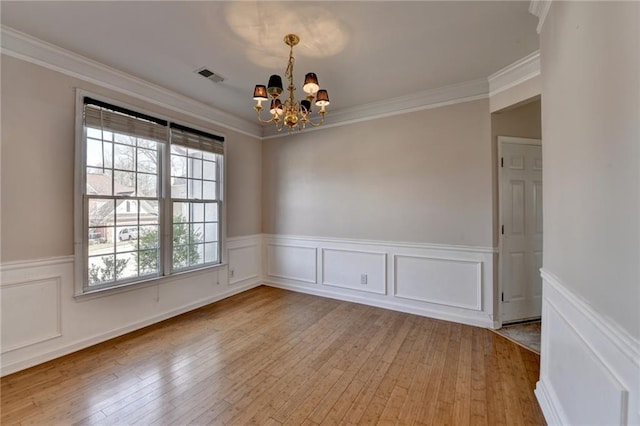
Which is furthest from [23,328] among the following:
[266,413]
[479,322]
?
[479,322]

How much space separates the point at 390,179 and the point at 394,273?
1287 mm

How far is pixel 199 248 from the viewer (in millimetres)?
3861

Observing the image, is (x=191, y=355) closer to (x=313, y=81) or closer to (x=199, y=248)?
(x=199, y=248)

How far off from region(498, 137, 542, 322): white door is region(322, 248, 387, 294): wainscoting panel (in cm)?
143

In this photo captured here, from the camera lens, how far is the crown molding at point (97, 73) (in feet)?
7.45

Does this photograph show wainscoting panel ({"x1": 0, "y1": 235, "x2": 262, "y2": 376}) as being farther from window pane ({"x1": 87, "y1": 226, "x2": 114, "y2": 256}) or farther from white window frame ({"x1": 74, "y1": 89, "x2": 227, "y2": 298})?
window pane ({"x1": 87, "y1": 226, "x2": 114, "y2": 256})

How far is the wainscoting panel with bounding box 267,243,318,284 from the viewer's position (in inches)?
173

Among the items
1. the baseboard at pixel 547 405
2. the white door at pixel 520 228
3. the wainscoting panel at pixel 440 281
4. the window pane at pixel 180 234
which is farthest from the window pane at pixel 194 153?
the baseboard at pixel 547 405

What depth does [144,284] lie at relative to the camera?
10.3ft

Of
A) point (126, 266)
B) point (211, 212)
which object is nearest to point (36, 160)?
point (126, 266)

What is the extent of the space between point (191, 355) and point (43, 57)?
301cm

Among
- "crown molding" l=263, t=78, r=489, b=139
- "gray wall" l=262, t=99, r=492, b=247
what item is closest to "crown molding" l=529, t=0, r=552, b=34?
"crown molding" l=263, t=78, r=489, b=139

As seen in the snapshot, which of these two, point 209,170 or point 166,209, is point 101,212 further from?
point 209,170

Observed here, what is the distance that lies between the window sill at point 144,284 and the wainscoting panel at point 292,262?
2.99ft
